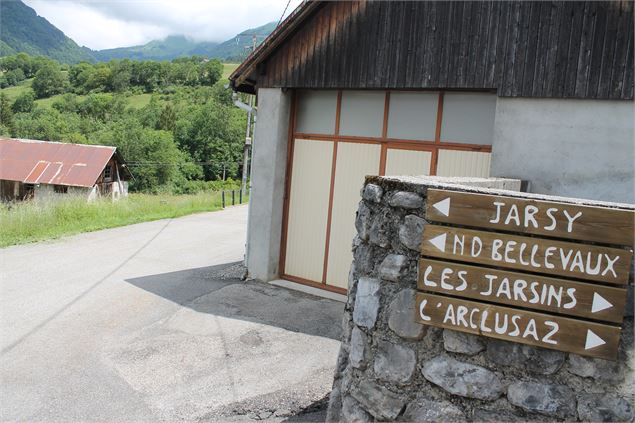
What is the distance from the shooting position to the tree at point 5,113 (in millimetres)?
70938

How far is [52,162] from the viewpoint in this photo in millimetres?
34281

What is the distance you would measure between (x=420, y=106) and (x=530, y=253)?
5.37 meters

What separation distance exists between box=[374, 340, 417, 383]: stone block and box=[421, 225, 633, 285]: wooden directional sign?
0.69 m

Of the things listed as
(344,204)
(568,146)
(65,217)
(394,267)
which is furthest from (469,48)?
(65,217)

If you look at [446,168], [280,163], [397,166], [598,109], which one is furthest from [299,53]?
[598,109]

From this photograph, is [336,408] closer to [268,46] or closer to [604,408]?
[604,408]

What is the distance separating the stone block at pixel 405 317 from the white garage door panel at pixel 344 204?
5.15 meters

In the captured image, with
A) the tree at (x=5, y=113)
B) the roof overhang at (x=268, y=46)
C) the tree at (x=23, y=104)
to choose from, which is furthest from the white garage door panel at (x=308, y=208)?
the tree at (x=23, y=104)

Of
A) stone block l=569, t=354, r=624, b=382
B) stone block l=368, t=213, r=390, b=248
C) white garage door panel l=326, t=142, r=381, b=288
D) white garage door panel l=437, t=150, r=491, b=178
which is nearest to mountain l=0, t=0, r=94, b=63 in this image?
white garage door panel l=326, t=142, r=381, b=288

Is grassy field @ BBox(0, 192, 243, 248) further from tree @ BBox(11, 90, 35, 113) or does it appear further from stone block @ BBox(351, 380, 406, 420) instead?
tree @ BBox(11, 90, 35, 113)

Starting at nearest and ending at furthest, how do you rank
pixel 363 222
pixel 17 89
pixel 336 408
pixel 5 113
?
pixel 363 222, pixel 336 408, pixel 5 113, pixel 17 89

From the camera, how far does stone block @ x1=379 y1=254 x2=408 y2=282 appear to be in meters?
3.59

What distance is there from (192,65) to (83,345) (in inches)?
4215

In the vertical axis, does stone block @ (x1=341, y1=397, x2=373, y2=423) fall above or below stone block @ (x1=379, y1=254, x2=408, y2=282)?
below
